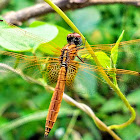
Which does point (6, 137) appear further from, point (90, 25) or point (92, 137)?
point (90, 25)

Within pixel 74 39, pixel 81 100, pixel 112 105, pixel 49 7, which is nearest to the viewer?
pixel 74 39

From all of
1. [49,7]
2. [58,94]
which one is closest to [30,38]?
[58,94]

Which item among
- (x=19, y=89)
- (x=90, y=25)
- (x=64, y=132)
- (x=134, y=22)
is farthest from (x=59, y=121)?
(x=134, y=22)

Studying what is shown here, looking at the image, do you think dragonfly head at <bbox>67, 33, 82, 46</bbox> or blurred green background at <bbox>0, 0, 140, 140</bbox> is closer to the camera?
dragonfly head at <bbox>67, 33, 82, 46</bbox>

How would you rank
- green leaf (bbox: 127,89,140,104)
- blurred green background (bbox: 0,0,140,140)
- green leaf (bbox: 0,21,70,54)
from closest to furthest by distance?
1. green leaf (bbox: 0,21,70,54)
2. green leaf (bbox: 127,89,140,104)
3. blurred green background (bbox: 0,0,140,140)

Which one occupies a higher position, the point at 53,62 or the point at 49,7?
the point at 49,7

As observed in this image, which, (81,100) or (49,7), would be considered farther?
(81,100)

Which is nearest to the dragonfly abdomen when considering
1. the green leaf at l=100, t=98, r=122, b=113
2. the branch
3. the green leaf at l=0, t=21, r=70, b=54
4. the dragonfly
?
the dragonfly

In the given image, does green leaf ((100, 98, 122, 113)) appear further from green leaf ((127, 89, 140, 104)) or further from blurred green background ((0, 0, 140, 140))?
green leaf ((127, 89, 140, 104))

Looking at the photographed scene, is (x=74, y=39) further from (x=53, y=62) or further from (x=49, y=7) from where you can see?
(x=49, y=7)
